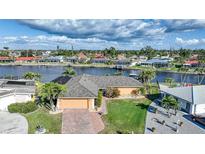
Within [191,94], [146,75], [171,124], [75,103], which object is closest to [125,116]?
[171,124]

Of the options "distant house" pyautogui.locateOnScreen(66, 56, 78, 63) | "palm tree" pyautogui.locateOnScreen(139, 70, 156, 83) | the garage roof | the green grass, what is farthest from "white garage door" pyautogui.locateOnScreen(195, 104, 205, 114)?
"distant house" pyautogui.locateOnScreen(66, 56, 78, 63)

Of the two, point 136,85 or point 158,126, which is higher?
point 136,85

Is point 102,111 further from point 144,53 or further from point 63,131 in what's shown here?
point 144,53

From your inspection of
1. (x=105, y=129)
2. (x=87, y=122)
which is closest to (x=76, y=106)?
(x=87, y=122)

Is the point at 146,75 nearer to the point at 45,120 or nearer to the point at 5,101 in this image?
the point at 45,120

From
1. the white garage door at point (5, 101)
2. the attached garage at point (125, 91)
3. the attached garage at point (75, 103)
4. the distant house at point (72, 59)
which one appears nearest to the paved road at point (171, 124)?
the attached garage at point (75, 103)

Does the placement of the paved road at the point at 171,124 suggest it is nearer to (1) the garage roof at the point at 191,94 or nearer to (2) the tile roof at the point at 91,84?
(1) the garage roof at the point at 191,94
